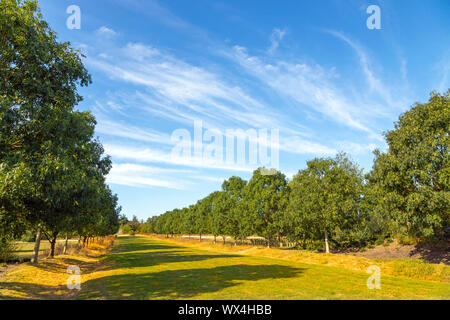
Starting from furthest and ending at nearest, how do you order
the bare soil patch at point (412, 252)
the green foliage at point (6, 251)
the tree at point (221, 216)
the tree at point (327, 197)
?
the tree at point (221, 216) < the tree at point (327, 197) < the bare soil patch at point (412, 252) < the green foliage at point (6, 251)

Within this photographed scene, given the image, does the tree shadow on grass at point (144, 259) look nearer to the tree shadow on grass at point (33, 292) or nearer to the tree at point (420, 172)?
the tree shadow on grass at point (33, 292)

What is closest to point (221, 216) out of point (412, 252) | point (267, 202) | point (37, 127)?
point (267, 202)

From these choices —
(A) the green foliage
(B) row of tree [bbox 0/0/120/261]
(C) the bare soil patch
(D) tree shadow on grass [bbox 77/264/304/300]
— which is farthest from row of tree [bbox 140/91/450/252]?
(A) the green foliage

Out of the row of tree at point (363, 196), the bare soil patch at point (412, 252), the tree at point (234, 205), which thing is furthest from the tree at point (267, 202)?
the bare soil patch at point (412, 252)

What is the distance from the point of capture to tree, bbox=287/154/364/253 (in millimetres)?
38719

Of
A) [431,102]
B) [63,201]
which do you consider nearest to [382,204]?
[431,102]

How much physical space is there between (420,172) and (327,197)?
15.8 m

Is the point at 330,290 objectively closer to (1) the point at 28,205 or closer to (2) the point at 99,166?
(1) the point at 28,205

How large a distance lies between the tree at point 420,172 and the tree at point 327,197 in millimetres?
9372

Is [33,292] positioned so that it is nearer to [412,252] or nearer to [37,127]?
[37,127]

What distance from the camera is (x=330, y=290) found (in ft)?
44.8

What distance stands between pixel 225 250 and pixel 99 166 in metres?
29.7

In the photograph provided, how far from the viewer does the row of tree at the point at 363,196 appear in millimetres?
25328
